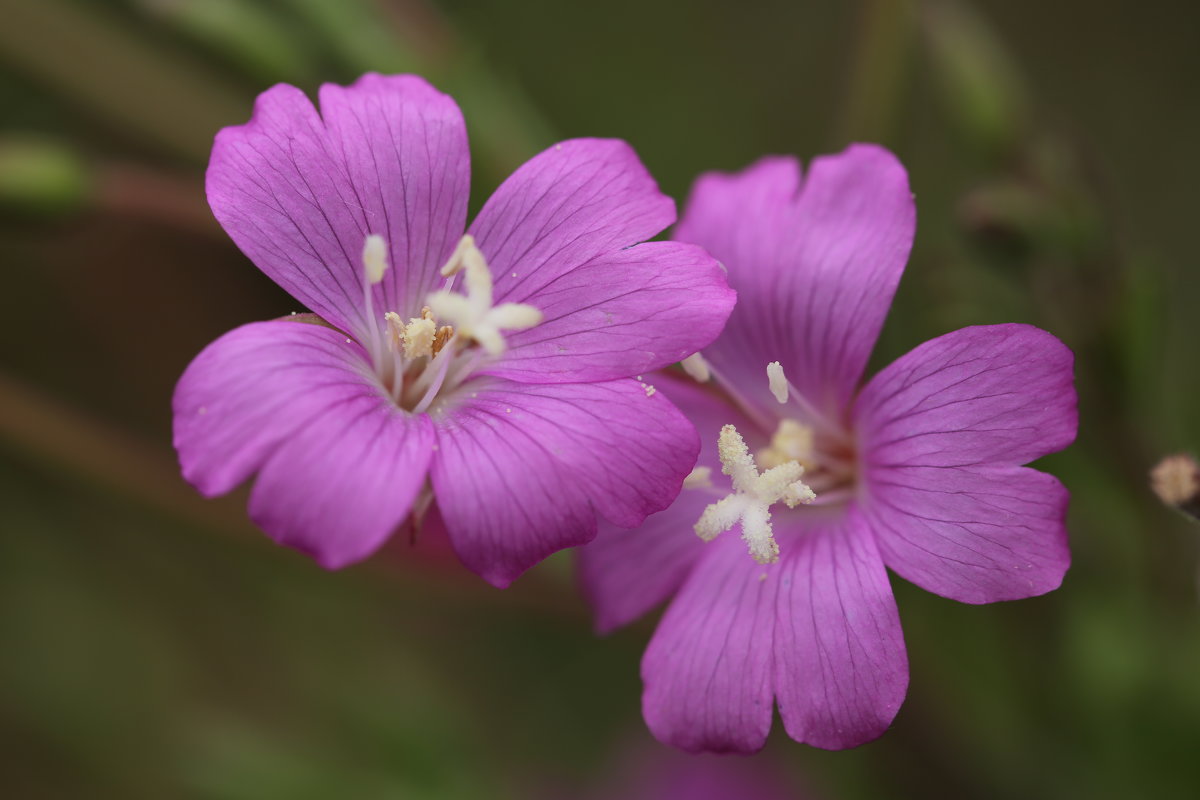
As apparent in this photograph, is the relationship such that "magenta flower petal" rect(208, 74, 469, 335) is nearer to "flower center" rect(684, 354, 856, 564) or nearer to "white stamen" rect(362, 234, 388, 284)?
"white stamen" rect(362, 234, 388, 284)

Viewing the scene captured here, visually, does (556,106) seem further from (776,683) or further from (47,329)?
(776,683)

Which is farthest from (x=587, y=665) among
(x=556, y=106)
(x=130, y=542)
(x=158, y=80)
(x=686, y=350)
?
(x=686, y=350)

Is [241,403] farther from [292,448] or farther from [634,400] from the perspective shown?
[634,400]

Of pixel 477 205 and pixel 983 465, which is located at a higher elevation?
pixel 477 205

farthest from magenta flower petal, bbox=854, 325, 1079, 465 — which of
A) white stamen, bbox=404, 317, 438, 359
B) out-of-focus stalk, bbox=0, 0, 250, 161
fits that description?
out-of-focus stalk, bbox=0, 0, 250, 161

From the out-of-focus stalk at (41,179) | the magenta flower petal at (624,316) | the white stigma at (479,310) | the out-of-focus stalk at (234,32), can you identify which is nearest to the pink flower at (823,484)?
→ the magenta flower petal at (624,316)

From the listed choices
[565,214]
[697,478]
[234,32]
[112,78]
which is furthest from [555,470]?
[112,78]
